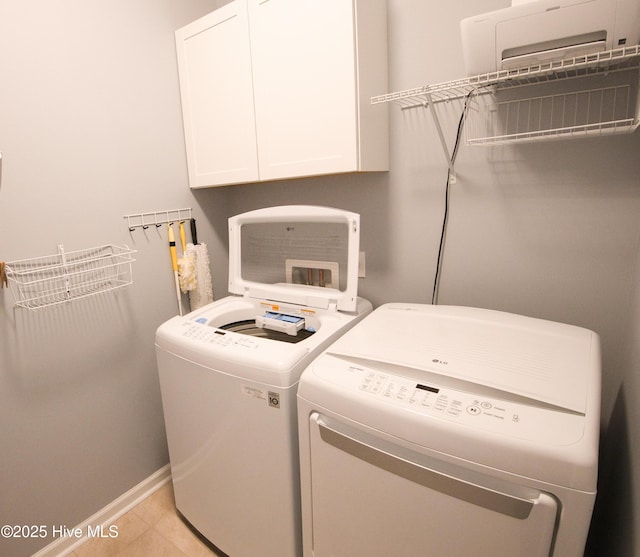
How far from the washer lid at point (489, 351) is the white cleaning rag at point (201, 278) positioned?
982 mm

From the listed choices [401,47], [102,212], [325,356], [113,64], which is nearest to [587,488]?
[325,356]

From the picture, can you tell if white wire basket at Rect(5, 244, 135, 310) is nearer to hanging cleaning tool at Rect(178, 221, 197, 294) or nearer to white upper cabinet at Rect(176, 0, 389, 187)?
hanging cleaning tool at Rect(178, 221, 197, 294)

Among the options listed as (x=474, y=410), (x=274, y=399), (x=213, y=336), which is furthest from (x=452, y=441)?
(x=213, y=336)

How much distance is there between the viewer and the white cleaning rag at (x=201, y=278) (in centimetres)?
184

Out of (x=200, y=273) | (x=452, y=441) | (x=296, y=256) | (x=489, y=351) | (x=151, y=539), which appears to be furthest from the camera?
(x=200, y=273)

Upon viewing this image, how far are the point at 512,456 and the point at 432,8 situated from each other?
4.83 ft

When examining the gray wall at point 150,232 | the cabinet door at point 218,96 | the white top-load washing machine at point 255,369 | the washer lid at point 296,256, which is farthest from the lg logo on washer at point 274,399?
the cabinet door at point 218,96

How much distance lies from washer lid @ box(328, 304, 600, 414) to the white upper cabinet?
0.60m

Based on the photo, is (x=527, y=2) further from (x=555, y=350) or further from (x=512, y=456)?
(x=512, y=456)

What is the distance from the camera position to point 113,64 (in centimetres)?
148

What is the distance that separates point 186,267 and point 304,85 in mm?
989

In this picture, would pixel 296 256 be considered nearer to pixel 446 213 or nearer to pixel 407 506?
pixel 446 213

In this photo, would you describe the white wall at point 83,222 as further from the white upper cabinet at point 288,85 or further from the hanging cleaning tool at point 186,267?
the white upper cabinet at point 288,85

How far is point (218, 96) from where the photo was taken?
62.3 inches
